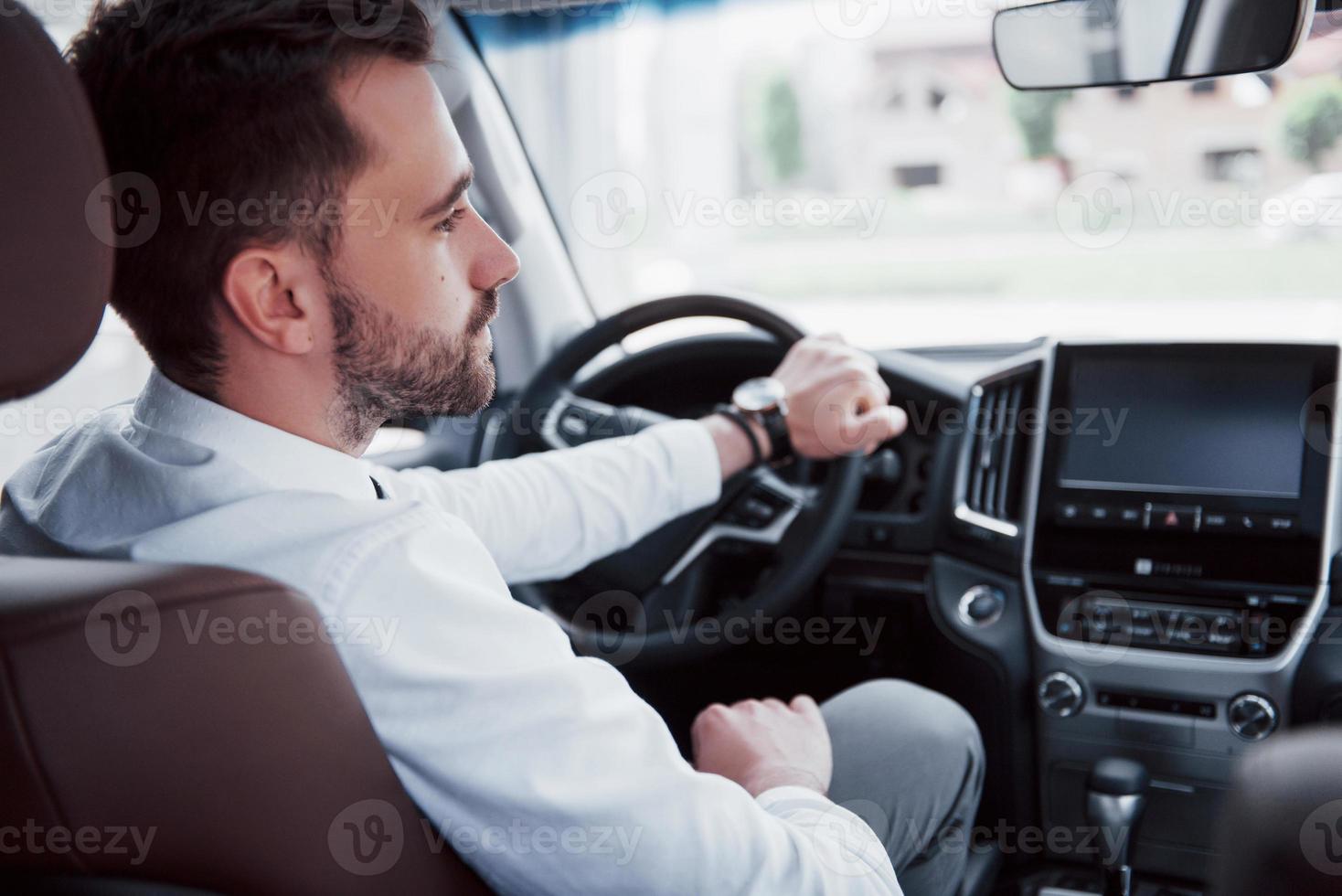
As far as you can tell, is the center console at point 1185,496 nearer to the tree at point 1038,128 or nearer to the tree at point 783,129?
the tree at point 1038,128

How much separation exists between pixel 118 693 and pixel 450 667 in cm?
24

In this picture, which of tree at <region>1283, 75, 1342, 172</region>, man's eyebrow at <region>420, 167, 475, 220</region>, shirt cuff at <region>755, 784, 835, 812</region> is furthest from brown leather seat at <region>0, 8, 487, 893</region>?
tree at <region>1283, 75, 1342, 172</region>

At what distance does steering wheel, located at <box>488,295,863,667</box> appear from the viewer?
1.73 metres

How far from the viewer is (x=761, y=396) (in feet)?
5.95

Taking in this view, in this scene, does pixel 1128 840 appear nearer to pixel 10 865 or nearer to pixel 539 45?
pixel 10 865

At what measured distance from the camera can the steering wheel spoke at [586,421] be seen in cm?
203

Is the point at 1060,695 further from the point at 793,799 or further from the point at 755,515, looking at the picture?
the point at 793,799

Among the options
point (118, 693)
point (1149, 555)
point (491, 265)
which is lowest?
point (1149, 555)

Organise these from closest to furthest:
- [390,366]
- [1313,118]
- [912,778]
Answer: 1. [390,366]
2. [912,778]
3. [1313,118]

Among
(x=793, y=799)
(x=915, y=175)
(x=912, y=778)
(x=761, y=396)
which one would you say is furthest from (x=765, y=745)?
(x=915, y=175)

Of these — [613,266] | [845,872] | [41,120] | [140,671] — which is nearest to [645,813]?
[845,872]

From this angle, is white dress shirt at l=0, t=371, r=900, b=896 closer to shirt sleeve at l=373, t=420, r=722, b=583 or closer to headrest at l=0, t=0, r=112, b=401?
headrest at l=0, t=0, r=112, b=401

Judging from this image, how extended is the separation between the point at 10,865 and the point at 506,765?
336 millimetres

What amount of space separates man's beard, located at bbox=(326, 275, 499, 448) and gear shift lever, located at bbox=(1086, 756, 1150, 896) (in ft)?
3.73
